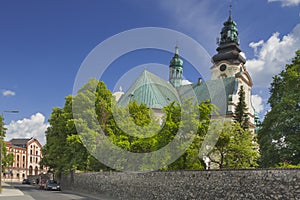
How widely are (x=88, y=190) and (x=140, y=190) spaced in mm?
9332

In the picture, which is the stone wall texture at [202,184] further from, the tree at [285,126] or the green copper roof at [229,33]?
the green copper roof at [229,33]

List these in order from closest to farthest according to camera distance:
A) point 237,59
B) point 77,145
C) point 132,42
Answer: point 132,42 → point 77,145 → point 237,59

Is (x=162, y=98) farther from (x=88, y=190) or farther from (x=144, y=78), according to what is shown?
(x=88, y=190)

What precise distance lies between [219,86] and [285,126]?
4242cm

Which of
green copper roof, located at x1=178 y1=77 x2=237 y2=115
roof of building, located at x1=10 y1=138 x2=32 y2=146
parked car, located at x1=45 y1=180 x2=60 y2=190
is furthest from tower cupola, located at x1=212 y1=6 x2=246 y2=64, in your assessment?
roof of building, located at x1=10 y1=138 x2=32 y2=146

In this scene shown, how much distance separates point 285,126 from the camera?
26.0m

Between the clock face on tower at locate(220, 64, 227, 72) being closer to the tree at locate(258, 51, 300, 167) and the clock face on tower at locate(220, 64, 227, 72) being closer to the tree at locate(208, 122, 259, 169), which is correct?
the tree at locate(258, 51, 300, 167)

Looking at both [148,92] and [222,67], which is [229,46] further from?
[148,92]

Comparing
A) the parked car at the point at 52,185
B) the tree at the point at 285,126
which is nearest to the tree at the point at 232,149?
the tree at the point at 285,126

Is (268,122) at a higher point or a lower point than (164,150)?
higher

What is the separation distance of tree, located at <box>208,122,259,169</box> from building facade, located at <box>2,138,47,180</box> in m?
86.8

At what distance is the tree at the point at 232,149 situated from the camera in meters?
21.5

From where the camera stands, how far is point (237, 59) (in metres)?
68.1

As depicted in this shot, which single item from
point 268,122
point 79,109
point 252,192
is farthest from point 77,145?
point 252,192
